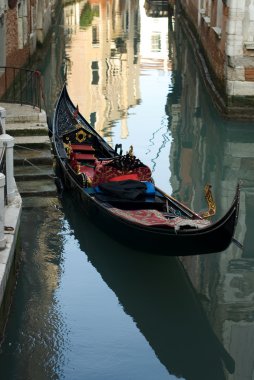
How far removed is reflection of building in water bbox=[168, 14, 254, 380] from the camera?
15.0 feet

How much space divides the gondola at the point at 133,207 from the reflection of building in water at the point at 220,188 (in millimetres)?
342

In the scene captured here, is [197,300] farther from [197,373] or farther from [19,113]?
[19,113]

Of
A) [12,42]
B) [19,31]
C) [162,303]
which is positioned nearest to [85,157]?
[162,303]

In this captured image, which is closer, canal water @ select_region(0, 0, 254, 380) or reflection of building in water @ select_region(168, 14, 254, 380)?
canal water @ select_region(0, 0, 254, 380)

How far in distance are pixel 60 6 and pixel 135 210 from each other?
17220 millimetres

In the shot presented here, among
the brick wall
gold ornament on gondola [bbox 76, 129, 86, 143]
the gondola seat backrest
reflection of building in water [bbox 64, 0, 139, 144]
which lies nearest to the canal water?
the gondola seat backrest

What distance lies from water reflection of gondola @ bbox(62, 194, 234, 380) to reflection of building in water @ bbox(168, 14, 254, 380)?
9 centimetres

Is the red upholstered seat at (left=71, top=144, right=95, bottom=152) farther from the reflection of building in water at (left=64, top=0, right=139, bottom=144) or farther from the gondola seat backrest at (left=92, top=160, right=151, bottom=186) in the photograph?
the reflection of building in water at (left=64, top=0, right=139, bottom=144)

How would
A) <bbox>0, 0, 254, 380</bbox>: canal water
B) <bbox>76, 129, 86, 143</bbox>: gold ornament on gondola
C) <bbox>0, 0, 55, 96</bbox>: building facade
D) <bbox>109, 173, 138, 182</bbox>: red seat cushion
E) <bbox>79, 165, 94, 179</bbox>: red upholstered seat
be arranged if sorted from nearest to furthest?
<bbox>0, 0, 254, 380</bbox>: canal water → <bbox>109, 173, 138, 182</bbox>: red seat cushion → <bbox>79, 165, 94, 179</bbox>: red upholstered seat → <bbox>76, 129, 86, 143</bbox>: gold ornament on gondola → <bbox>0, 0, 55, 96</bbox>: building facade

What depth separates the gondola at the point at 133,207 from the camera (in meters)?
4.72

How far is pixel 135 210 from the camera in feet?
17.7

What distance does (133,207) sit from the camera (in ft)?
17.9

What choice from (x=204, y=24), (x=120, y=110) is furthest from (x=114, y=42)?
(x=120, y=110)

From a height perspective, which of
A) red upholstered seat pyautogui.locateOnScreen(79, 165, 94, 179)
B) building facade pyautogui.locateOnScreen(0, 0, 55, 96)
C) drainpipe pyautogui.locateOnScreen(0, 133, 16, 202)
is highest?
building facade pyautogui.locateOnScreen(0, 0, 55, 96)
